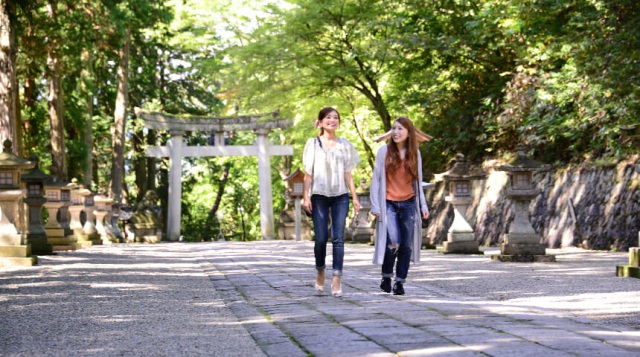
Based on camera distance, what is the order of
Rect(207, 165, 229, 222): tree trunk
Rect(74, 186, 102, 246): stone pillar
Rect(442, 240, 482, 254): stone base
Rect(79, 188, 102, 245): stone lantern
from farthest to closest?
Rect(207, 165, 229, 222): tree trunk, Rect(79, 188, 102, 245): stone lantern, Rect(74, 186, 102, 246): stone pillar, Rect(442, 240, 482, 254): stone base

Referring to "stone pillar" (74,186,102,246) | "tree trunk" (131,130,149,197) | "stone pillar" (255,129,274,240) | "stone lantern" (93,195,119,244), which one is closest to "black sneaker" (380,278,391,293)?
"stone pillar" (74,186,102,246)

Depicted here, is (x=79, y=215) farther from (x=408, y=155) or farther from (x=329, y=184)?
(x=408, y=155)

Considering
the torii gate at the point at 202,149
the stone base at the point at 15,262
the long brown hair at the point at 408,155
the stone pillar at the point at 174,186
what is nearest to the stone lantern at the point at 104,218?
the stone pillar at the point at 174,186

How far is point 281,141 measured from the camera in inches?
1636

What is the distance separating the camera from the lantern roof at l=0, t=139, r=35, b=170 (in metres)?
13.7

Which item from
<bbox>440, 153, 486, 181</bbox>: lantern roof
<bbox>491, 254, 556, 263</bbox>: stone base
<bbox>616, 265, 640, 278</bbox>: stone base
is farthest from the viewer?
<bbox>440, 153, 486, 181</bbox>: lantern roof

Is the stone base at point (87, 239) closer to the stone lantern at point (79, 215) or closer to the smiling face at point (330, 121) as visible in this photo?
the stone lantern at point (79, 215)

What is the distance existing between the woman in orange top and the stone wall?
8.26 m

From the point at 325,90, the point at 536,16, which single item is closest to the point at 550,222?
the point at 536,16

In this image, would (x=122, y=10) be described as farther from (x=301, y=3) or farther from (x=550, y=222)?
(x=550, y=222)

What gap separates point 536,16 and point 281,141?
26318mm

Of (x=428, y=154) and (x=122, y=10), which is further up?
(x=122, y=10)

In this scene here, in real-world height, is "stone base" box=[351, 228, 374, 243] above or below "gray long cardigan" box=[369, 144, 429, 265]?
below

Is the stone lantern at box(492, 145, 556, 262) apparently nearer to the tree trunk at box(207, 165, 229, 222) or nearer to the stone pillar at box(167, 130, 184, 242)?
the stone pillar at box(167, 130, 184, 242)
